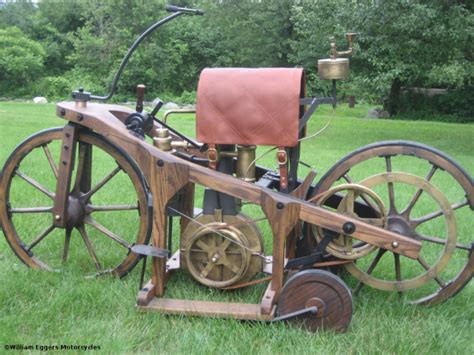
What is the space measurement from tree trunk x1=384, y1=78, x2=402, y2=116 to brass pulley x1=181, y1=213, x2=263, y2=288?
69.7 feet

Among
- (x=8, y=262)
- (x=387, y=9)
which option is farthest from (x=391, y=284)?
(x=387, y=9)

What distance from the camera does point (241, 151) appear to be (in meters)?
3.46

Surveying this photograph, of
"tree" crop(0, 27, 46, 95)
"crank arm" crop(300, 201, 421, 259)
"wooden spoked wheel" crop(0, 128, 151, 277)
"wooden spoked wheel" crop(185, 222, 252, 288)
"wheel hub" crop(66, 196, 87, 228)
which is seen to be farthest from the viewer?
"tree" crop(0, 27, 46, 95)

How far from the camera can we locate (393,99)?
77.6 ft

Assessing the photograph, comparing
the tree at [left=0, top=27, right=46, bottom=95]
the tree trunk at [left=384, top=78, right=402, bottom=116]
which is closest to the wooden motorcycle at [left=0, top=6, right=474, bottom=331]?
the tree trunk at [left=384, top=78, right=402, bottom=116]

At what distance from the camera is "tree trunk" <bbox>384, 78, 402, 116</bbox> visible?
930 inches

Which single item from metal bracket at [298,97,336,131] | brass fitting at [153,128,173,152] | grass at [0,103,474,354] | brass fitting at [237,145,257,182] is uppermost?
metal bracket at [298,97,336,131]

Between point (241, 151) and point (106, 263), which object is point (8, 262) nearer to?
point (106, 263)

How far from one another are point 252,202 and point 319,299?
2.08 ft

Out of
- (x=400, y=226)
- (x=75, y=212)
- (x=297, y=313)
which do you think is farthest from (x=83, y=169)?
(x=400, y=226)

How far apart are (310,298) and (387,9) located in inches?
342

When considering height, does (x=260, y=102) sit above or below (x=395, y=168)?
above

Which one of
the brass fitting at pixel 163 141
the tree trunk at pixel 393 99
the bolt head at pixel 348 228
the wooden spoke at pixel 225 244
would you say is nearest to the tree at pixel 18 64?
the tree trunk at pixel 393 99

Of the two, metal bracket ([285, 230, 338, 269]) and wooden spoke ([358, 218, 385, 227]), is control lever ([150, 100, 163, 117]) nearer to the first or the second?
metal bracket ([285, 230, 338, 269])
